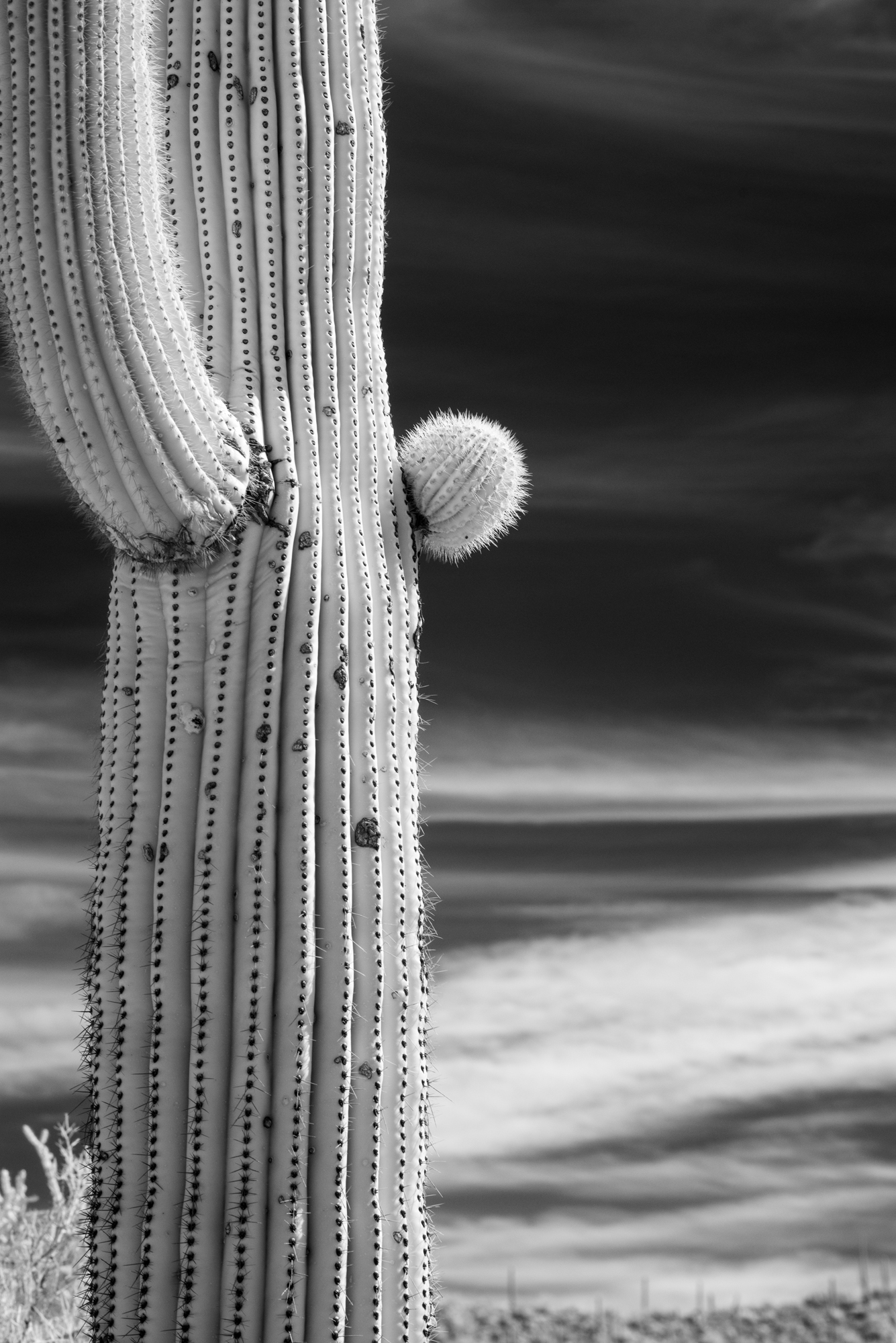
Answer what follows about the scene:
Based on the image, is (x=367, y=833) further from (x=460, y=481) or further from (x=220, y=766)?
(x=460, y=481)

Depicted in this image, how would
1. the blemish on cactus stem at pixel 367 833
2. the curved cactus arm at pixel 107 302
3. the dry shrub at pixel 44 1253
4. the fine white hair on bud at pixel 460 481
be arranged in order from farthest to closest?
the dry shrub at pixel 44 1253
the fine white hair on bud at pixel 460 481
the blemish on cactus stem at pixel 367 833
the curved cactus arm at pixel 107 302

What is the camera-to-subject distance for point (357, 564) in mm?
4348

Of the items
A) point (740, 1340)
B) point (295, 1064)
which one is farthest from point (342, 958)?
point (740, 1340)

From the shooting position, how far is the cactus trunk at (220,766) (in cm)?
378

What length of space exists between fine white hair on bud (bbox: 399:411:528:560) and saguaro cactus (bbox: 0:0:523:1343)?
252 mm

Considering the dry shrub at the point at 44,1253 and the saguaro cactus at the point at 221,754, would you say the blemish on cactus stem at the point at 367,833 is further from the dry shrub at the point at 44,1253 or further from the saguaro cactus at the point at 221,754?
the dry shrub at the point at 44,1253

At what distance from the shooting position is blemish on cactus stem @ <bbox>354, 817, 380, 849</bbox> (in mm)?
4066

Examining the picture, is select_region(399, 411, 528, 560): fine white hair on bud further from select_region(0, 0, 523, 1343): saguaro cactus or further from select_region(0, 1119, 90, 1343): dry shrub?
select_region(0, 1119, 90, 1343): dry shrub

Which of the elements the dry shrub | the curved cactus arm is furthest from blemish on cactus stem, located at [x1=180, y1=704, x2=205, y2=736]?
the dry shrub

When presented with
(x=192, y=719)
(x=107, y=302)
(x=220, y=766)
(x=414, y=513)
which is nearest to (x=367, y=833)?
(x=220, y=766)

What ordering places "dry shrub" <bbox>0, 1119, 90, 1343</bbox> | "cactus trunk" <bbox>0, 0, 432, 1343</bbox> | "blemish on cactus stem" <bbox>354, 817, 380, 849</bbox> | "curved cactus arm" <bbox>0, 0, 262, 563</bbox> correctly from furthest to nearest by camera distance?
"dry shrub" <bbox>0, 1119, 90, 1343</bbox>, "blemish on cactus stem" <bbox>354, 817, 380, 849</bbox>, "curved cactus arm" <bbox>0, 0, 262, 563</bbox>, "cactus trunk" <bbox>0, 0, 432, 1343</bbox>

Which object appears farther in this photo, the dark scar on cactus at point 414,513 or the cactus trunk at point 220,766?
the dark scar on cactus at point 414,513

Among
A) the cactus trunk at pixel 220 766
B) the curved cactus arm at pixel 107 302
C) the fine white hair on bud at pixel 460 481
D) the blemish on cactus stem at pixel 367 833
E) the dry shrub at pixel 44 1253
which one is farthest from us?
the dry shrub at pixel 44 1253

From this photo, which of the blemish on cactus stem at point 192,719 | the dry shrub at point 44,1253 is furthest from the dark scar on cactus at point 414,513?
the dry shrub at point 44,1253
